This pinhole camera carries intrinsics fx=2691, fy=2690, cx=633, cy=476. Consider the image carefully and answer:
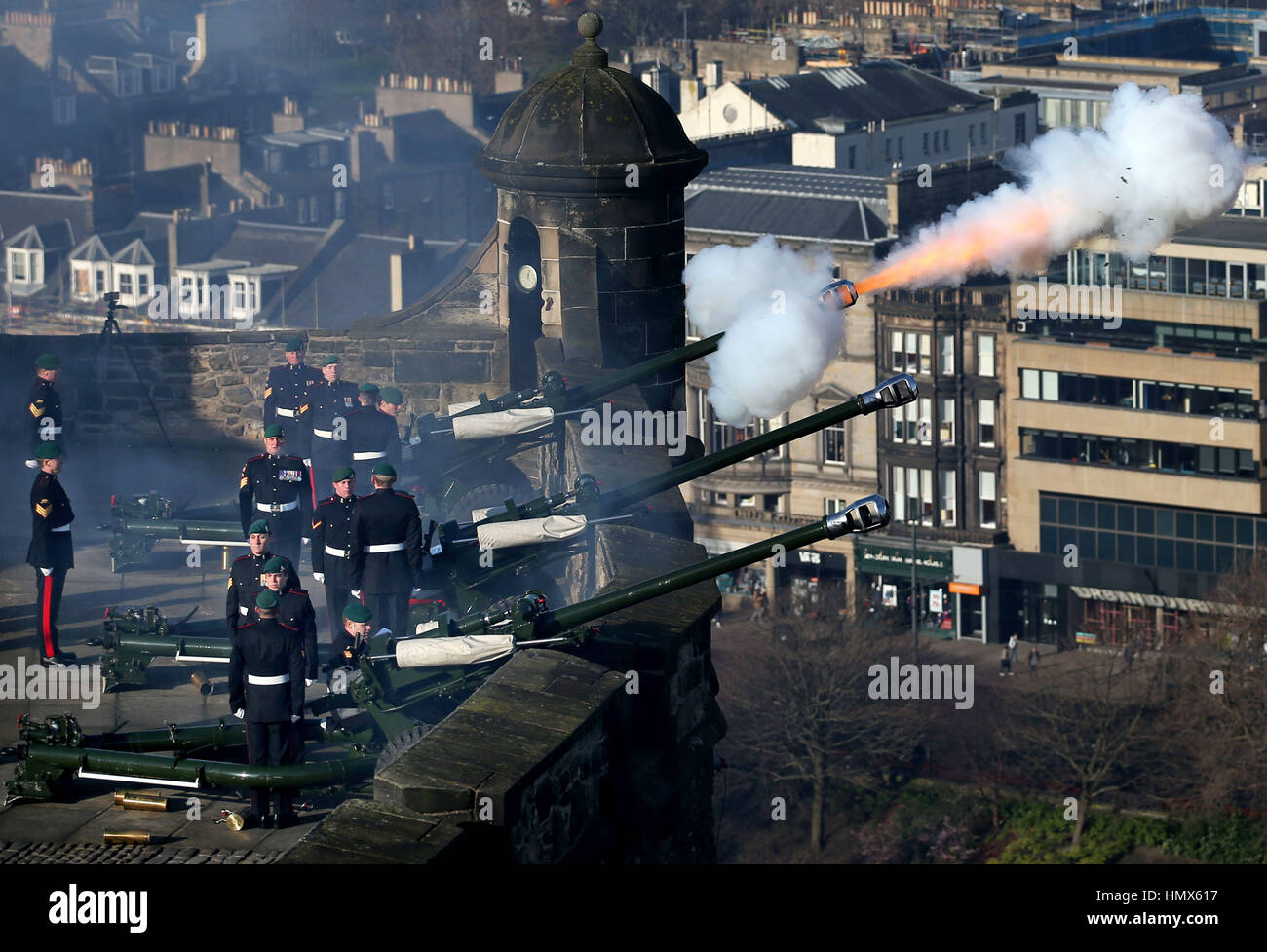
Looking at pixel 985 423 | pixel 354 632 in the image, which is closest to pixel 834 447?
pixel 985 423

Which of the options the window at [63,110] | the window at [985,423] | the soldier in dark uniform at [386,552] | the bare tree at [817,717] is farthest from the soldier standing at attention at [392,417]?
the window at [63,110]

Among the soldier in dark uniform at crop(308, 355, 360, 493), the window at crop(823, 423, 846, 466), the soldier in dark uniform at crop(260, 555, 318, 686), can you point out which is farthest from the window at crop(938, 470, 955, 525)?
the soldier in dark uniform at crop(260, 555, 318, 686)

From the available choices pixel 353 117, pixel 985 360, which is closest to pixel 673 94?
pixel 353 117

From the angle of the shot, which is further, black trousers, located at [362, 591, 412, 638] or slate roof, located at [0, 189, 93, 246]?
slate roof, located at [0, 189, 93, 246]

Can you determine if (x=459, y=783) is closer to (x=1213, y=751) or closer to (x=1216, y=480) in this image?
(x=1213, y=751)

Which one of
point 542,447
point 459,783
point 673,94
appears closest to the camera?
point 459,783

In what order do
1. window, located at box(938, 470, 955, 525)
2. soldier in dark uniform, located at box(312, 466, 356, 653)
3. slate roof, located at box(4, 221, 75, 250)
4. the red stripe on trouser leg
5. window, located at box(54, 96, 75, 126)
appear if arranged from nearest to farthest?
soldier in dark uniform, located at box(312, 466, 356, 653)
the red stripe on trouser leg
window, located at box(938, 470, 955, 525)
slate roof, located at box(4, 221, 75, 250)
window, located at box(54, 96, 75, 126)

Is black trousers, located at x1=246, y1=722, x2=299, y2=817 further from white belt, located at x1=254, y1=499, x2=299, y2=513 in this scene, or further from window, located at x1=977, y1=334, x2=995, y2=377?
window, located at x1=977, y1=334, x2=995, y2=377
